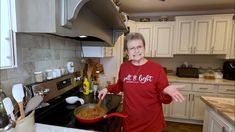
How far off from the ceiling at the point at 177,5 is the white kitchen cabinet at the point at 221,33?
0.75ft

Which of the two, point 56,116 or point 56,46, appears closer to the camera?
point 56,116

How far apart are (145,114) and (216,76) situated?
2367 mm

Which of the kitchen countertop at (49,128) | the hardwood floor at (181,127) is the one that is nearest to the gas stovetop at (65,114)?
the kitchen countertop at (49,128)

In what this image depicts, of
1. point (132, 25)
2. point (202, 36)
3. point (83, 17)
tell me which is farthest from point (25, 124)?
point (202, 36)

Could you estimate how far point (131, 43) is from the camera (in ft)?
3.81

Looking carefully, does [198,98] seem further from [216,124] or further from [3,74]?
[3,74]

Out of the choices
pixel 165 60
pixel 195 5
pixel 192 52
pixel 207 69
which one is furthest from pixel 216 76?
pixel 195 5

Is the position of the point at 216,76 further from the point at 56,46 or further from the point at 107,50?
the point at 56,46

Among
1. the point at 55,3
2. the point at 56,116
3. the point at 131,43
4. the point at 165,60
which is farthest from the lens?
the point at 165,60

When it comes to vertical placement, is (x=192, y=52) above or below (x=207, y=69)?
above

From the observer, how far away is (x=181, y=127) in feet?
8.80

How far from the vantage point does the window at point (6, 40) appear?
638 millimetres

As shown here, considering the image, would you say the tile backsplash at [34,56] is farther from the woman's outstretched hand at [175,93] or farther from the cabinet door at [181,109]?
the cabinet door at [181,109]

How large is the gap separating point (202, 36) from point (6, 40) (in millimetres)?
2986
